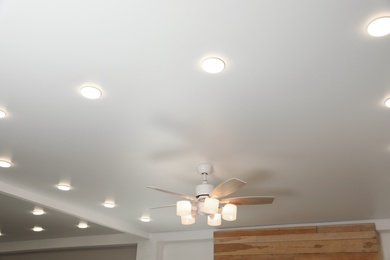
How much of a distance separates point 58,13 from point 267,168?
2271mm

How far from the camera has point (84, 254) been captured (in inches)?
286

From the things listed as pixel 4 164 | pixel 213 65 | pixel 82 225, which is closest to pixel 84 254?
pixel 82 225

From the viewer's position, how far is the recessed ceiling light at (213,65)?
6.36 feet

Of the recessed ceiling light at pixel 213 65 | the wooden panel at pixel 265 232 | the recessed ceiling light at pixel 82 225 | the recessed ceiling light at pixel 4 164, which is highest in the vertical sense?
the recessed ceiling light at pixel 213 65

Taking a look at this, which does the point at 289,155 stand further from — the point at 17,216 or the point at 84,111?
the point at 17,216

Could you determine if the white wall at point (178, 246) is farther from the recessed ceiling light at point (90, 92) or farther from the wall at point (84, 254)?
the recessed ceiling light at point (90, 92)

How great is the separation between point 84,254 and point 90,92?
19.3 ft

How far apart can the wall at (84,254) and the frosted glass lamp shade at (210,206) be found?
448 centimetres

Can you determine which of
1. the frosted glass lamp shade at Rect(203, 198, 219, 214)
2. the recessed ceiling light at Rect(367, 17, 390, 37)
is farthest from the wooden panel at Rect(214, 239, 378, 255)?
the recessed ceiling light at Rect(367, 17, 390, 37)

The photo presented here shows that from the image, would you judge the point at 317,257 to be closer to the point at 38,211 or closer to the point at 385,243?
the point at 385,243

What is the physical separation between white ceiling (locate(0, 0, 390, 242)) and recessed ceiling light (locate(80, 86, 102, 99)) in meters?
0.05

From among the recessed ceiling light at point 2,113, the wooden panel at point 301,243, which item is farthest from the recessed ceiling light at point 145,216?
the recessed ceiling light at point 2,113

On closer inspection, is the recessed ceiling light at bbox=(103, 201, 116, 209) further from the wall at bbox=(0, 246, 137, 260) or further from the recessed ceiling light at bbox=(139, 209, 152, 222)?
the wall at bbox=(0, 246, 137, 260)

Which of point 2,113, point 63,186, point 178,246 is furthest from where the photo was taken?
point 178,246
